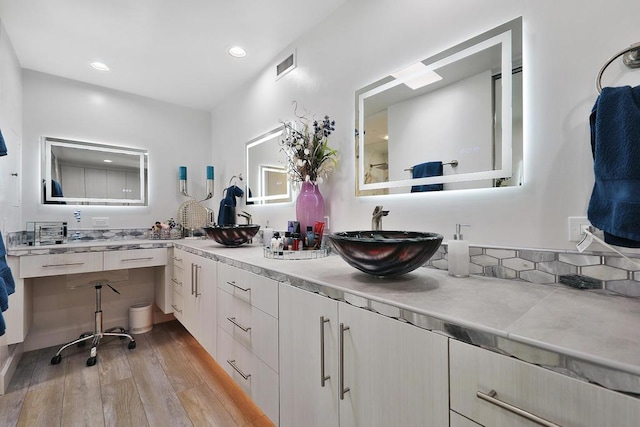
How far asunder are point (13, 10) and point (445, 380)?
10.2 feet

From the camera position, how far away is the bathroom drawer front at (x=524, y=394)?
488mm

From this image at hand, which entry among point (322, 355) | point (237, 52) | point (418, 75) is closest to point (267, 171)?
point (237, 52)

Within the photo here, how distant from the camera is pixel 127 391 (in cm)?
192

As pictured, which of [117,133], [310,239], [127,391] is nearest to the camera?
[310,239]

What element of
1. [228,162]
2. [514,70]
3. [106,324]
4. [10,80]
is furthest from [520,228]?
[106,324]

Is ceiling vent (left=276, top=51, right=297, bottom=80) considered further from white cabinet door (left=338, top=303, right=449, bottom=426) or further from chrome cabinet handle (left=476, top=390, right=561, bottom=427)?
chrome cabinet handle (left=476, top=390, right=561, bottom=427)

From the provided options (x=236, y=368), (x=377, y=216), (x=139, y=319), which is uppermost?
(x=377, y=216)

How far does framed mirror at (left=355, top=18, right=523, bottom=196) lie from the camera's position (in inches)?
45.6

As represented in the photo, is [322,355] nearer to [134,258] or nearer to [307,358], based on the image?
[307,358]

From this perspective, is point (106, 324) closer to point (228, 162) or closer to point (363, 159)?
point (228, 162)

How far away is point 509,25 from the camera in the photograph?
1155 millimetres

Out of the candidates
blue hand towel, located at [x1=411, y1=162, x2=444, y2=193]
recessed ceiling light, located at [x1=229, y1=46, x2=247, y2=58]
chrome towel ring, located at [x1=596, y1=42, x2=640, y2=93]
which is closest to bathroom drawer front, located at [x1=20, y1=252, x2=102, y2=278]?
recessed ceiling light, located at [x1=229, y1=46, x2=247, y2=58]

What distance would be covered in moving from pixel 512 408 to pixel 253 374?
1.22m

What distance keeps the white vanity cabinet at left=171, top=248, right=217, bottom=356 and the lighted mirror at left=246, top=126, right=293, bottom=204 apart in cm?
78
